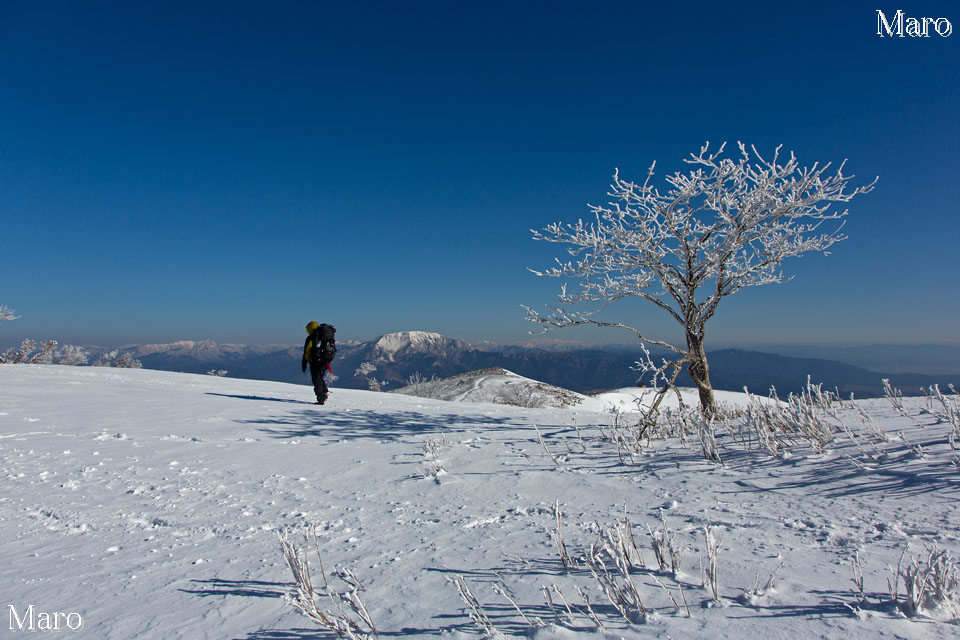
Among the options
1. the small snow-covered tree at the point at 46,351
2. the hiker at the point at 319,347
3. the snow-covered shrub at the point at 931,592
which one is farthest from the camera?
the small snow-covered tree at the point at 46,351

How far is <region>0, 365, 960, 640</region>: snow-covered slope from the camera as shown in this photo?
6.09 ft

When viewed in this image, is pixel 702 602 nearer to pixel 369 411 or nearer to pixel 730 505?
pixel 730 505

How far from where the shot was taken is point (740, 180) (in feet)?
26.0

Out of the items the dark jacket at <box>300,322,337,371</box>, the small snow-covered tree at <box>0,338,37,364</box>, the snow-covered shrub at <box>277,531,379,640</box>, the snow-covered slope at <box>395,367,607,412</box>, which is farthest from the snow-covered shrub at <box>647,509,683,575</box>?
the small snow-covered tree at <box>0,338,37,364</box>

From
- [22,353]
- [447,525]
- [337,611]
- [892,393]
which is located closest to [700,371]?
[892,393]

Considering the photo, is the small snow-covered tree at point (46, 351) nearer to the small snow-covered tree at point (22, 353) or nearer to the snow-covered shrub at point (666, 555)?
the small snow-covered tree at point (22, 353)

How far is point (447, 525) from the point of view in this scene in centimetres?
307

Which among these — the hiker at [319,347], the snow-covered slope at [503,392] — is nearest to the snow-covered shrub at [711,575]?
the hiker at [319,347]

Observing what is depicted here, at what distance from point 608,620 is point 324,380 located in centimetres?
1010

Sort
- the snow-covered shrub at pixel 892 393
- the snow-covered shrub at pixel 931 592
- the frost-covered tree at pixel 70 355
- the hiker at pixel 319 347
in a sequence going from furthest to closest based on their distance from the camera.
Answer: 1. the frost-covered tree at pixel 70 355
2. the hiker at pixel 319 347
3. the snow-covered shrub at pixel 892 393
4. the snow-covered shrub at pixel 931 592

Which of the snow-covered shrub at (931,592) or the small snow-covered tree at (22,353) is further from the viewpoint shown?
the small snow-covered tree at (22,353)

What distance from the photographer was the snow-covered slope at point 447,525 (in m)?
1.86

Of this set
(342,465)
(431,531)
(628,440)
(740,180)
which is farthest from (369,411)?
(740,180)

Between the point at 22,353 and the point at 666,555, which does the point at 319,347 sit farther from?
the point at 22,353
